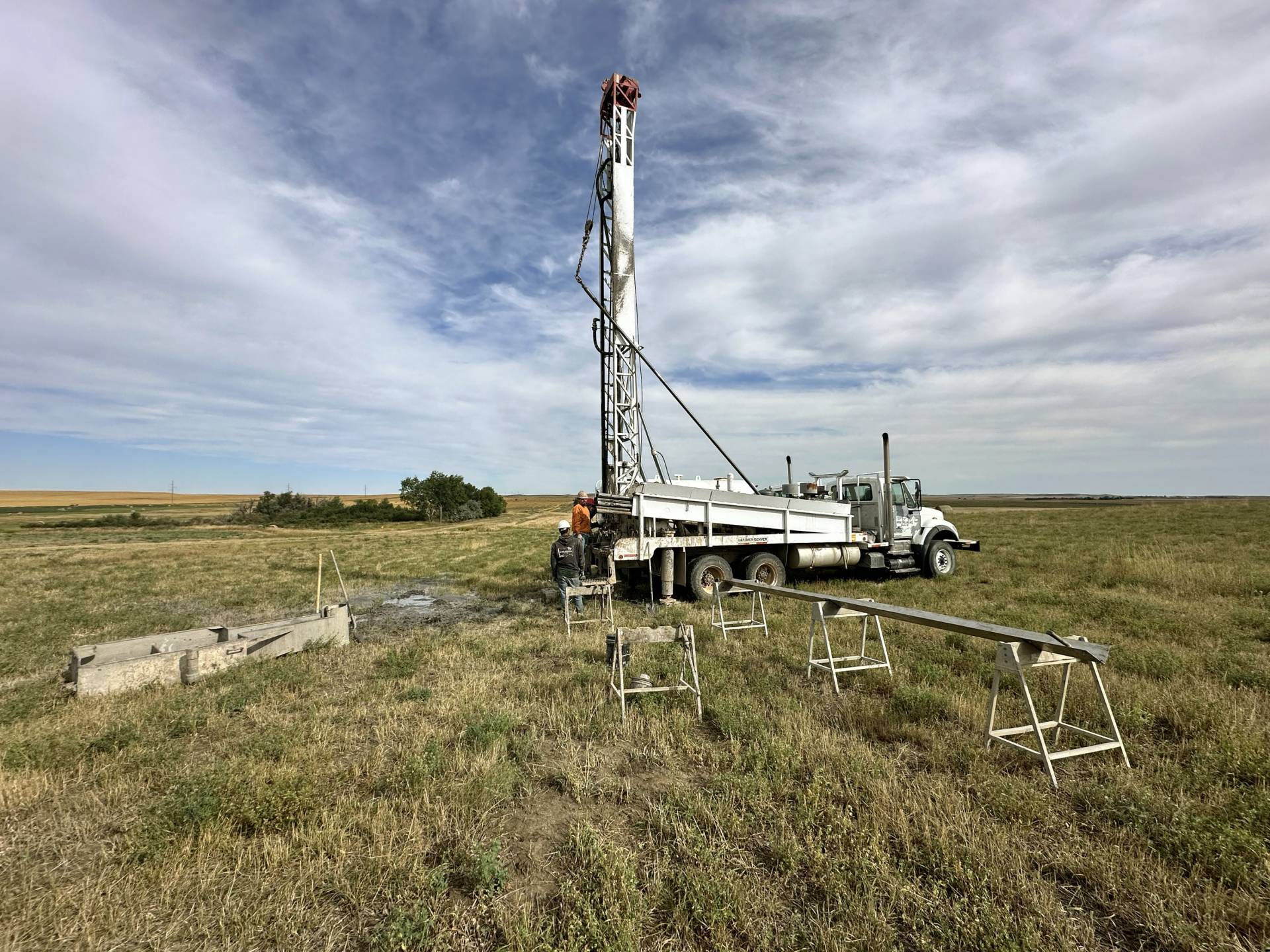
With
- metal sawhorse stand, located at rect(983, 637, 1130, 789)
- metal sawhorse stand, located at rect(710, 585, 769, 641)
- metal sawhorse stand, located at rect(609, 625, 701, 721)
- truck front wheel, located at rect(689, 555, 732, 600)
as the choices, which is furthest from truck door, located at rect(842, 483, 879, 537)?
metal sawhorse stand, located at rect(983, 637, 1130, 789)

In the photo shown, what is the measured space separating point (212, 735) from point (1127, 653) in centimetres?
981

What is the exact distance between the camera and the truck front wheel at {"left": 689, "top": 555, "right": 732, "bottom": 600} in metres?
11.3

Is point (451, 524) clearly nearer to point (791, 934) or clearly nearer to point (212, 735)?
point (212, 735)

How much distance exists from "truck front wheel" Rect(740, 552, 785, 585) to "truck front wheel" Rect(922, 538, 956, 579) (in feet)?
14.0

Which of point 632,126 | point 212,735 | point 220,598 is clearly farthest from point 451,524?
point 212,735

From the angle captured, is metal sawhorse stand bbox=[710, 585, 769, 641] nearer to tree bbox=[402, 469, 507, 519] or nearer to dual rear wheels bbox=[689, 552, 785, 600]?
dual rear wheels bbox=[689, 552, 785, 600]

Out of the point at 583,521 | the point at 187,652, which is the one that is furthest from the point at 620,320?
the point at 187,652

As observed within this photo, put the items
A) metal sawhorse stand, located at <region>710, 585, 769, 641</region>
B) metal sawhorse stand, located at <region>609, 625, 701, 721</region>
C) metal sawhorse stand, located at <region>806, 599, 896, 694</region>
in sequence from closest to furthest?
metal sawhorse stand, located at <region>609, 625, 701, 721</region>
metal sawhorse stand, located at <region>806, 599, 896, 694</region>
metal sawhorse stand, located at <region>710, 585, 769, 641</region>

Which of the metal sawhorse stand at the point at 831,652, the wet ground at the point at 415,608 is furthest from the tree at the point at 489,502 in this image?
the metal sawhorse stand at the point at 831,652

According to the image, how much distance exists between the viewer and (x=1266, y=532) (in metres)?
23.5

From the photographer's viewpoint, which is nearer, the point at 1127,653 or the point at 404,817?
the point at 404,817

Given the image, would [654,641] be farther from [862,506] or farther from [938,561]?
[938,561]

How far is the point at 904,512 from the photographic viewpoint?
547 inches

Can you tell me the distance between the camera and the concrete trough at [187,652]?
251 inches
